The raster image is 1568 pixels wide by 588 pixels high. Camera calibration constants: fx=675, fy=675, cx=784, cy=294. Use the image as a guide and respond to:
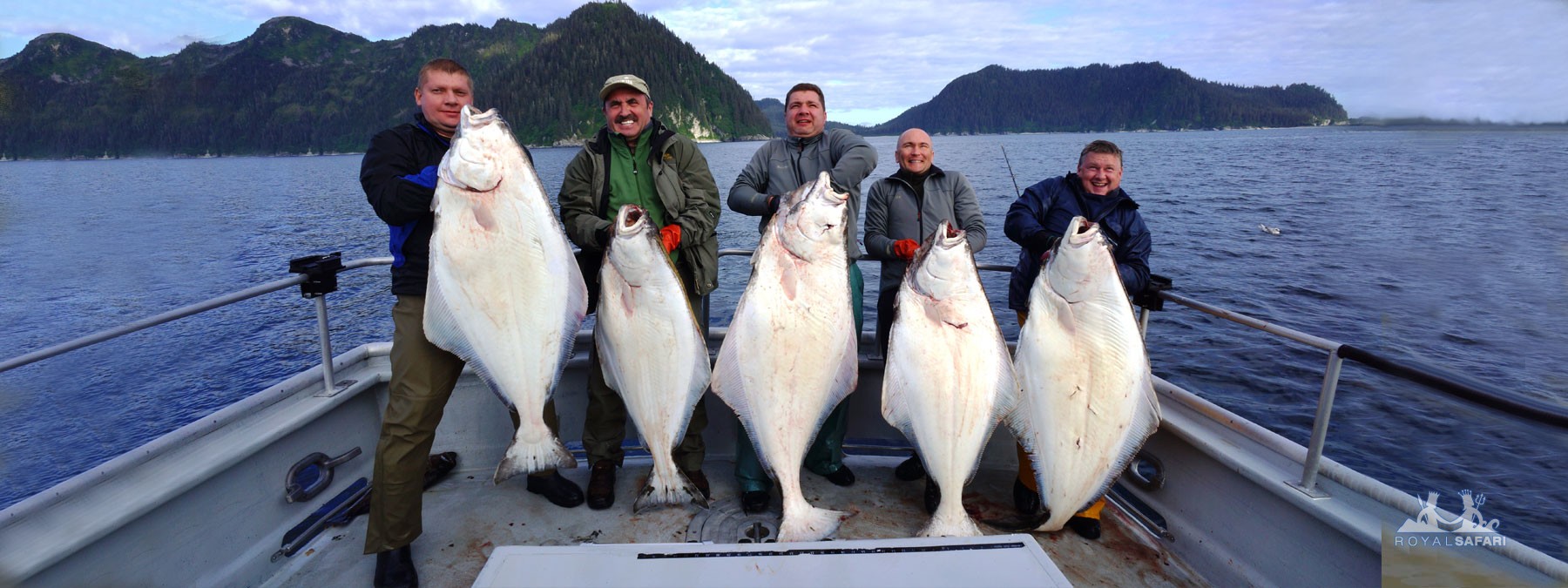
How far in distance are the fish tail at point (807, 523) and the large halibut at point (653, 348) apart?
0.44 m

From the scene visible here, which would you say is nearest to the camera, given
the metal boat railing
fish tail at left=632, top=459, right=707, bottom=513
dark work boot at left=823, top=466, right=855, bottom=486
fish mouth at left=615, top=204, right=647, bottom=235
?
the metal boat railing

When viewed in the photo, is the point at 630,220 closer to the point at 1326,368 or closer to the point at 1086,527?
the point at 1086,527

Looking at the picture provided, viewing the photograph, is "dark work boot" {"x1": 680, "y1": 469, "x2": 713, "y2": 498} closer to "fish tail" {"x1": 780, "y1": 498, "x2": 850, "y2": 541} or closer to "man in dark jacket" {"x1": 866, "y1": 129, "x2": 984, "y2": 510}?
"fish tail" {"x1": 780, "y1": 498, "x2": 850, "y2": 541}

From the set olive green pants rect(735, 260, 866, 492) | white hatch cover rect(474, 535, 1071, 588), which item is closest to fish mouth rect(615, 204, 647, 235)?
olive green pants rect(735, 260, 866, 492)

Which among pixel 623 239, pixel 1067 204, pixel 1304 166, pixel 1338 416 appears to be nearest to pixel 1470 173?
pixel 1304 166

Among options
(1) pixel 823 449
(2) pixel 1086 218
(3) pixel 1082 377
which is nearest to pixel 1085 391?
(3) pixel 1082 377

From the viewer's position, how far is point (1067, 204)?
351 cm

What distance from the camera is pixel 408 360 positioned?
116 inches

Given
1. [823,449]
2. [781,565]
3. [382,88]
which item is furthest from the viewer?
[382,88]

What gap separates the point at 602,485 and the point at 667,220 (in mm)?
1478

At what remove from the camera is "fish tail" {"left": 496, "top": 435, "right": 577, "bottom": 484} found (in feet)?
9.58

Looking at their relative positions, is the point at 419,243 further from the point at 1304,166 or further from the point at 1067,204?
the point at 1304,166

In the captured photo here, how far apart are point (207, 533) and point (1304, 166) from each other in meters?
52.7

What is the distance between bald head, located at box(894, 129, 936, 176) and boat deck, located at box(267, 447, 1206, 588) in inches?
72.1
